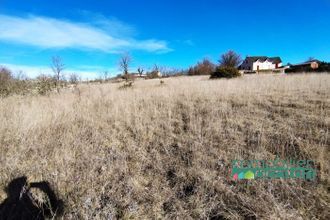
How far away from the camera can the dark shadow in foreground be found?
5.90 feet

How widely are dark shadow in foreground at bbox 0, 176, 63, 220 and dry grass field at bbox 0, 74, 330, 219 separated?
0.09 metres

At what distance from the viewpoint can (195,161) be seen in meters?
2.47

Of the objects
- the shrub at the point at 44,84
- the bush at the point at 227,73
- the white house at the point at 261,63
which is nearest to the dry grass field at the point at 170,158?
the shrub at the point at 44,84

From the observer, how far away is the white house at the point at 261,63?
1986 inches

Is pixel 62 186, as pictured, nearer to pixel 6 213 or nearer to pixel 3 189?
pixel 6 213

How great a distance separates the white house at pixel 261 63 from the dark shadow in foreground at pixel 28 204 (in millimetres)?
56890

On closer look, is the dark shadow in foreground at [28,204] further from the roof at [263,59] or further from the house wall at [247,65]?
the roof at [263,59]

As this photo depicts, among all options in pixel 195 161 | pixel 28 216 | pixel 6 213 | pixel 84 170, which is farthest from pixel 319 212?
pixel 6 213

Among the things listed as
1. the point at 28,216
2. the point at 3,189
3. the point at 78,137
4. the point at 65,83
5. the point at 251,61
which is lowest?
the point at 28,216

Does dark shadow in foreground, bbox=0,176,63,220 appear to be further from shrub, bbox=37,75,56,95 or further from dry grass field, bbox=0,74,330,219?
shrub, bbox=37,75,56,95

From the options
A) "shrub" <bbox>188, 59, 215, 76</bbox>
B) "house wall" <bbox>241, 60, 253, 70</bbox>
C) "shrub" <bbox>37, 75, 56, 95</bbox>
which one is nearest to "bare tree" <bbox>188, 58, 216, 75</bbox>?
"shrub" <bbox>188, 59, 215, 76</bbox>

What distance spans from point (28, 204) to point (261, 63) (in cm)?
5932

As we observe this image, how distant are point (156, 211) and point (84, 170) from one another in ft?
3.87

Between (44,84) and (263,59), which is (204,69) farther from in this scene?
(44,84)
